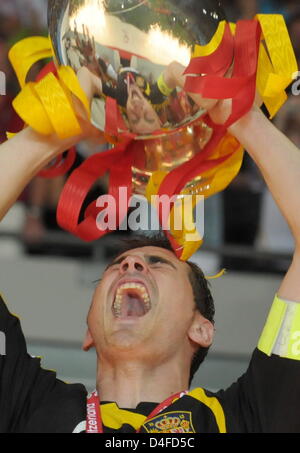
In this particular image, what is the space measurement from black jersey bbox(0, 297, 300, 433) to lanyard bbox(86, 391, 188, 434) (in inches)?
0.5

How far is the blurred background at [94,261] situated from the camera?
2.85 meters

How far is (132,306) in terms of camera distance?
1876 mm

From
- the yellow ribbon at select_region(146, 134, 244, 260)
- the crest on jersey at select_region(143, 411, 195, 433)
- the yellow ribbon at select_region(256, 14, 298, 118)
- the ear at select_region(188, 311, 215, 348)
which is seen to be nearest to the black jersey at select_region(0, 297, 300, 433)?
the crest on jersey at select_region(143, 411, 195, 433)

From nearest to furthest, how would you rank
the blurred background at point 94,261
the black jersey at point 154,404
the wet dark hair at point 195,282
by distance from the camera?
the black jersey at point 154,404, the wet dark hair at point 195,282, the blurred background at point 94,261

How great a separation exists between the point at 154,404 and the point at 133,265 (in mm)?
246

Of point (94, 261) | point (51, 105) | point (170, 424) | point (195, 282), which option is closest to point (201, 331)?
point (195, 282)

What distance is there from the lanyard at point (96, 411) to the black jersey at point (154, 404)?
0.01 metres

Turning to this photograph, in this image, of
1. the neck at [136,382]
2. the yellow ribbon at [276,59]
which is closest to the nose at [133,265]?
the neck at [136,382]

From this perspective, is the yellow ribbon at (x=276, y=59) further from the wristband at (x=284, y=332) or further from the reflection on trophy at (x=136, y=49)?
the wristband at (x=284, y=332)

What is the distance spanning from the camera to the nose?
1.83m

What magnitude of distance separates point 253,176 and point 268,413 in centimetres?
156

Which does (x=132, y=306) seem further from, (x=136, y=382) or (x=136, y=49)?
(x=136, y=49)

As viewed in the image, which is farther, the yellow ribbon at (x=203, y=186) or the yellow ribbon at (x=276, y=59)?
the yellow ribbon at (x=203, y=186)
